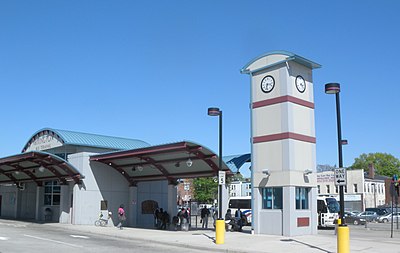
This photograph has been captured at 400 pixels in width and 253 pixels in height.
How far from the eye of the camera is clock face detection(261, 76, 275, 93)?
24609 millimetres

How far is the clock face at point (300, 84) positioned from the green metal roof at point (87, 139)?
1732cm

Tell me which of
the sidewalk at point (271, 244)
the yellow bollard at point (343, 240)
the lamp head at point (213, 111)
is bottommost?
the sidewalk at point (271, 244)

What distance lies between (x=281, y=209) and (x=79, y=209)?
15298mm

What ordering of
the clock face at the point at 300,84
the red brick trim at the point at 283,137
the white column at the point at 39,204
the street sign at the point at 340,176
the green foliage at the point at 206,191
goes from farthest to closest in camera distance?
the green foliage at the point at 206,191 < the white column at the point at 39,204 < the clock face at the point at 300,84 < the red brick trim at the point at 283,137 < the street sign at the point at 340,176

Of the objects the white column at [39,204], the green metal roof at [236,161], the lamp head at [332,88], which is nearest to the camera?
the lamp head at [332,88]

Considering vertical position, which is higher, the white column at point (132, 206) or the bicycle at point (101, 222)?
the white column at point (132, 206)

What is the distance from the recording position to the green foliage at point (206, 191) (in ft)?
292

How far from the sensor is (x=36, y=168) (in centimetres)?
3700

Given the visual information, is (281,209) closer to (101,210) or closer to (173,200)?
(173,200)

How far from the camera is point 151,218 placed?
119ft

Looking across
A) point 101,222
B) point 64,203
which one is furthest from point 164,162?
point 64,203

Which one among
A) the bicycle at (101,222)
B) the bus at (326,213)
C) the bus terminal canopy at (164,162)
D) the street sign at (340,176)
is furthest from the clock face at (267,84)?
the bicycle at (101,222)

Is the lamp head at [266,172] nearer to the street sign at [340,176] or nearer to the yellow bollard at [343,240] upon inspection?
the street sign at [340,176]

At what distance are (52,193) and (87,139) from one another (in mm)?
5737
